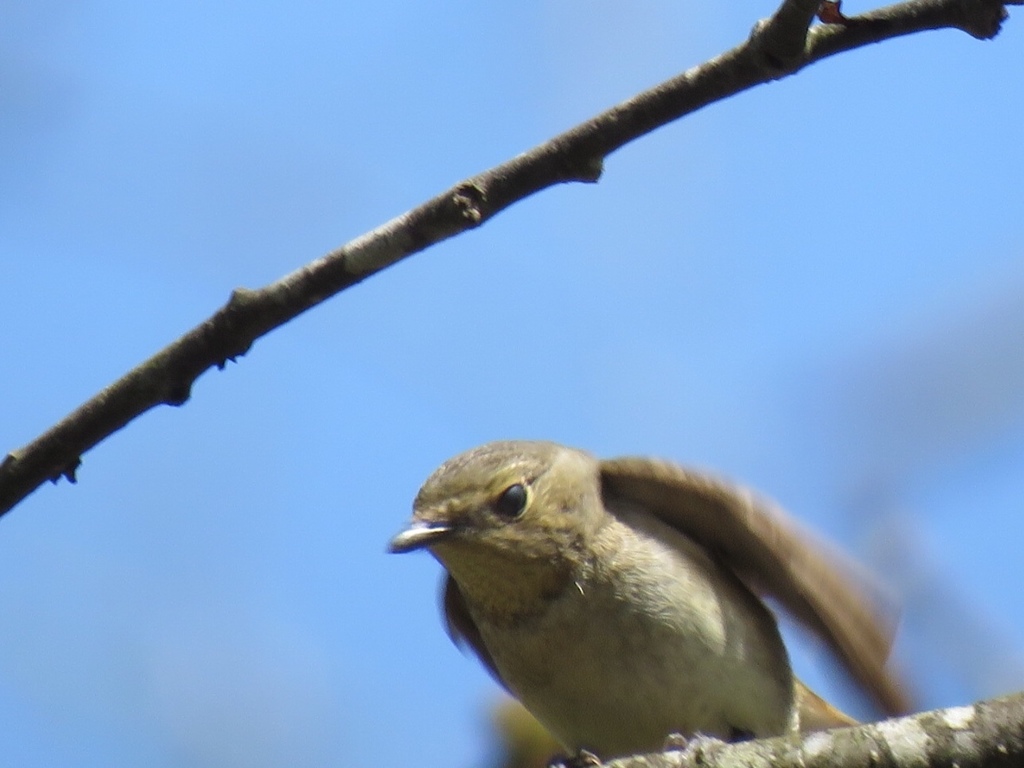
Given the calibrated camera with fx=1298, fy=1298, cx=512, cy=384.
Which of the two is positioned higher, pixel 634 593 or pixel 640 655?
pixel 634 593

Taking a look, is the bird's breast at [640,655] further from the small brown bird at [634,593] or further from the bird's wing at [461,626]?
the bird's wing at [461,626]

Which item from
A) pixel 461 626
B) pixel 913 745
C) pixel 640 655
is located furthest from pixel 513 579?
pixel 913 745

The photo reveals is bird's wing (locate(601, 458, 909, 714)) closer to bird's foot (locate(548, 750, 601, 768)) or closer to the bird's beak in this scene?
the bird's beak

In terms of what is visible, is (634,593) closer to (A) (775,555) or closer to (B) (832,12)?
(A) (775,555)

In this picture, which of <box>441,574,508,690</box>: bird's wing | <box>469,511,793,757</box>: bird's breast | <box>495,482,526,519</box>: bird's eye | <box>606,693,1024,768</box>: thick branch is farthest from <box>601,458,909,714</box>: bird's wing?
<box>606,693,1024,768</box>: thick branch

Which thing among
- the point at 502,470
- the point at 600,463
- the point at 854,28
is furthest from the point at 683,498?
the point at 854,28

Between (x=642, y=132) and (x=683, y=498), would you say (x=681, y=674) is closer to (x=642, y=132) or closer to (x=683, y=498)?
(x=683, y=498)
